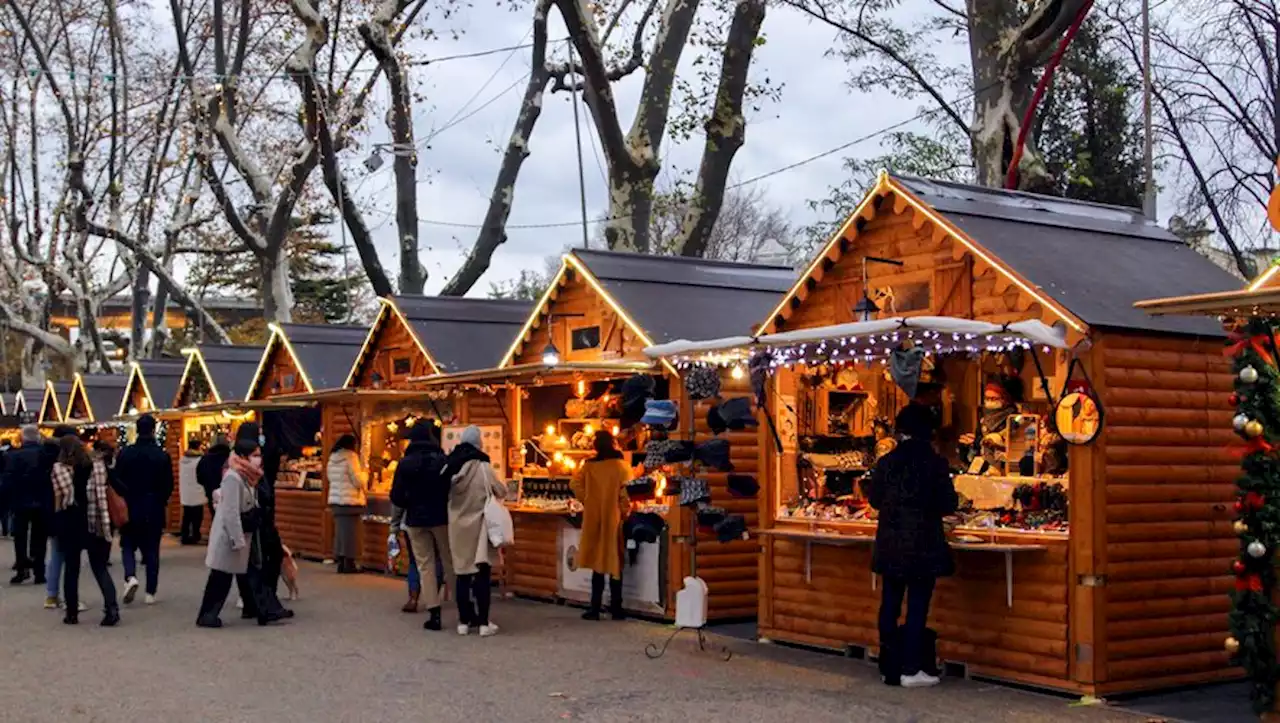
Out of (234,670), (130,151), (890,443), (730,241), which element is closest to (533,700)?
(234,670)

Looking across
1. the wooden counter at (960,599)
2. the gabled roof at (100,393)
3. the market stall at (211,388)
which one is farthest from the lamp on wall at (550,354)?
the gabled roof at (100,393)

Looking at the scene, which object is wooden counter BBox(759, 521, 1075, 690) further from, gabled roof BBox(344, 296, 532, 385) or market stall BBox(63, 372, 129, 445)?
market stall BBox(63, 372, 129, 445)

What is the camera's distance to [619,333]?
14523 millimetres

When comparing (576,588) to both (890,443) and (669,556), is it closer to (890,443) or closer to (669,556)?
(669,556)

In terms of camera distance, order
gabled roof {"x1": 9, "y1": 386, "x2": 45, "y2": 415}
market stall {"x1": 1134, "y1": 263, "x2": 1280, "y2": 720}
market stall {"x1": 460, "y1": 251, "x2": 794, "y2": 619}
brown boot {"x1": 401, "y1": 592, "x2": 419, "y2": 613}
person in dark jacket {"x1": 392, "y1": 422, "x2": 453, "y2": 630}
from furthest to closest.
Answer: gabled roof {"x1": 9, "y1": 386, "x2": 45, "y2": 415}
brown boot {"x1": 401, "y1": 592, "x2": 419, "y2": 613}
market stall {"x1": 460, "y1": 251, "x2": 794, "y2": 619}
person in dark jacket {"x1": 392, "y1": 422, "x2": 453, "y2": 630}
market stall {"x1": 1134, "y1": 263, "x2": 1280, "y2": 720}

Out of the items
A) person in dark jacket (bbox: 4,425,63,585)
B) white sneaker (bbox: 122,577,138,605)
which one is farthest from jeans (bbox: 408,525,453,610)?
person in dark jacket (bbox: 4,425,63,585)

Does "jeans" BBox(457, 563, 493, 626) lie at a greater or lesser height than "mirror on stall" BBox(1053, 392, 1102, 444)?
lesser

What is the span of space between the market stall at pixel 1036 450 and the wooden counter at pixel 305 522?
10.4 metres

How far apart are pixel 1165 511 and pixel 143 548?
10.3 meters

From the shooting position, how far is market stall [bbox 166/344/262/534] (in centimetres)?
2475

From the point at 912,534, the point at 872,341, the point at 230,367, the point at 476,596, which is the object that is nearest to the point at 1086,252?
the point at 872,341

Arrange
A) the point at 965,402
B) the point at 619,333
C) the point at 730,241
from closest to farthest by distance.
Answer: the point at 965,402, the point at 619,333, the point at 730,241

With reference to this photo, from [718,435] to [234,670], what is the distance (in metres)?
4.81

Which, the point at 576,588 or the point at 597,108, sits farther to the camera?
→ the point at 597,108
